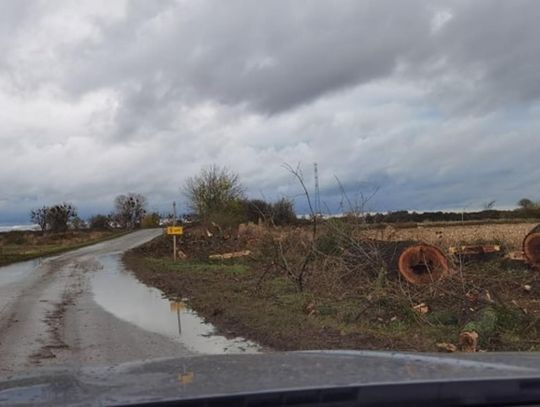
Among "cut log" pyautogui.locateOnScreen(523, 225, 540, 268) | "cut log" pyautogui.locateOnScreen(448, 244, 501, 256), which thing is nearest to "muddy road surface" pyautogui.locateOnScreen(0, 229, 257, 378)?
"cut log" pyautogui.locateOnScreen(448, 244, 501, 256)

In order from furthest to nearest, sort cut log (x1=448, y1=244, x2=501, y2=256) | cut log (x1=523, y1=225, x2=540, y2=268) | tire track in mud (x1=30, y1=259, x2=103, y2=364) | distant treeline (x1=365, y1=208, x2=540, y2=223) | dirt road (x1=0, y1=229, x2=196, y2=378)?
distant treeline (x1=365, y1=208, x2=540, y2=223) < cut log (x1=448, y1=244, x2=501, y2=256) < cut log (x1=523, y1=225, x2=540, y2=268) < tire track in mud (x1=30, y1=259, x2=103, y2=364) < dirt road (x1=0, y1=229, x2=196, y2=378)

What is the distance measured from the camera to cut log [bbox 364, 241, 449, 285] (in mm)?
14430

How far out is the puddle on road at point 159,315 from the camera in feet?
34.6

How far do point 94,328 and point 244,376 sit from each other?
996 cm

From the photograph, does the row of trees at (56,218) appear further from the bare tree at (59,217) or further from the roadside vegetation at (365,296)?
the roadside vegetation at (365,296)

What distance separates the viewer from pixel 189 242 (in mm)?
43094

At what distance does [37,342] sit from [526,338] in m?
7.28

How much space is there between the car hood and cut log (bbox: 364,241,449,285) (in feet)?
35.1

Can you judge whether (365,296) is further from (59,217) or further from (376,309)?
(59,217)

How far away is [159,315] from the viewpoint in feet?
47.0

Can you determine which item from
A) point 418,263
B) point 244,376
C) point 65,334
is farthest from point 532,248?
point 244,376

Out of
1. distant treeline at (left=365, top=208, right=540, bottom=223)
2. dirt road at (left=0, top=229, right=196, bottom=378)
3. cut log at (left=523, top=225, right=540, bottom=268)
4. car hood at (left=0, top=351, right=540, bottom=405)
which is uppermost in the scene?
distant treeline at (left=365, top=208, right=540, bottom=223)

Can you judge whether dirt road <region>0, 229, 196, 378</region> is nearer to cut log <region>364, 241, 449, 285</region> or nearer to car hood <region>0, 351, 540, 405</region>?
car hood <region>0, 351, 540, 405</region>

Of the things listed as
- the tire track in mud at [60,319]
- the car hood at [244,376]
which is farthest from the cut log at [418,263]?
the car hood at [244,376]
